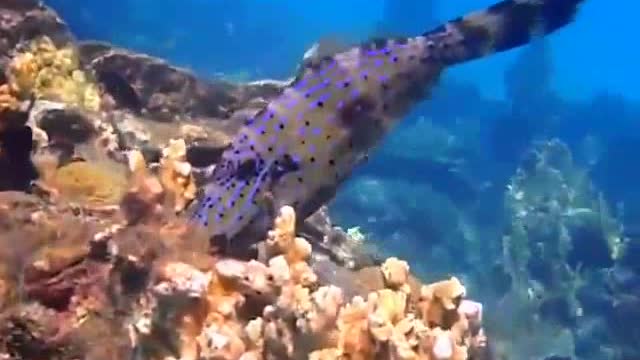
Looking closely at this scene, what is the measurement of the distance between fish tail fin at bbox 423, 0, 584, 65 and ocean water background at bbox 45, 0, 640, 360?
1.25ft

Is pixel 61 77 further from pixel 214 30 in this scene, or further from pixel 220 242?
pixel 214 30

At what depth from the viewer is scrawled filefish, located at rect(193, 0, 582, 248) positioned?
381cm

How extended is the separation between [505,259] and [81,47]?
10725mm

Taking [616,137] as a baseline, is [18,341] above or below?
below

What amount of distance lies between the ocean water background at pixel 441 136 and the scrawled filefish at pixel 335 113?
0.36 metres

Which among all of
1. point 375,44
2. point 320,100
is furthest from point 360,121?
point 375,44

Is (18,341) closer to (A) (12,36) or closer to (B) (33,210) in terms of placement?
(B) (33,210)

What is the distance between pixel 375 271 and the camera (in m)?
4.53

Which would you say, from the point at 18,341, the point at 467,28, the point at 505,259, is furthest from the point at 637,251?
the point at 18,341

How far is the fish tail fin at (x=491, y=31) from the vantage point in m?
4.46

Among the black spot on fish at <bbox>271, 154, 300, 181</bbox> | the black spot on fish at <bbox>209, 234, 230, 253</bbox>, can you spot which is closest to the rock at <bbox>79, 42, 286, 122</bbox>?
the black spot on fish at <bbox>271, 154, 300, 181</bbox>

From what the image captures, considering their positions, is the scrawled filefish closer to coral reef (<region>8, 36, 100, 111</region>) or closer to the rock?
coral reef (<region>8, 36, 100, 111</region>)

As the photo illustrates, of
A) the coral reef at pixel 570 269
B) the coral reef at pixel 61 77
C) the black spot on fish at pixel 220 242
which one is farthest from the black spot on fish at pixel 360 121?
the coral reef at pixel 570 269

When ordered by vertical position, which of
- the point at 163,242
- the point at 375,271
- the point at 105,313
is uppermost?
the point at 375,271
